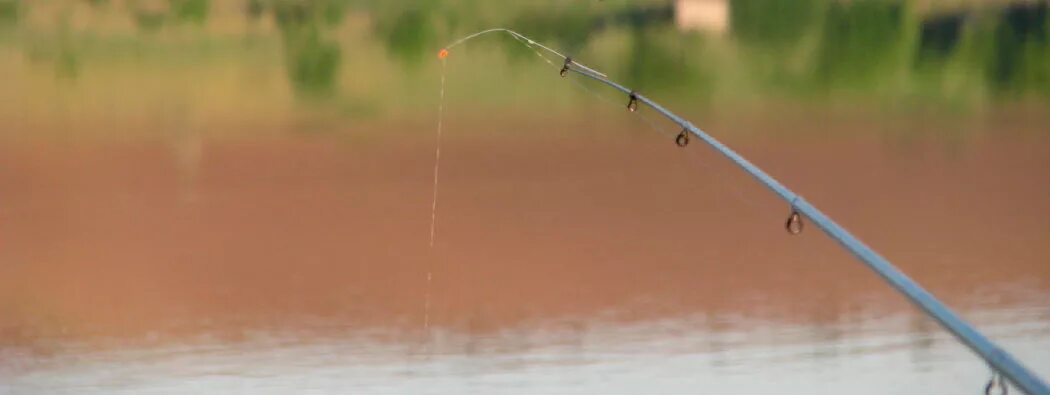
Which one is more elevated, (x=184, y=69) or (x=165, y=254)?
(x=184, y=69)

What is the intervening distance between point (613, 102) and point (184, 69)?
19.8ft

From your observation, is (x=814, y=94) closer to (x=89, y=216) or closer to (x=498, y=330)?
(x=89, y=216)

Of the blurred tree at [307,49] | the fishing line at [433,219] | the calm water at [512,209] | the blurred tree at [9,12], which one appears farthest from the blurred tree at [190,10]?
the fishing line at [433,219]

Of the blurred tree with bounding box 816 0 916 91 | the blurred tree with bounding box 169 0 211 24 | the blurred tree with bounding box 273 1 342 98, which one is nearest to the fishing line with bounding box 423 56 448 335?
the blurred tree with bounding box 273 1 342 98

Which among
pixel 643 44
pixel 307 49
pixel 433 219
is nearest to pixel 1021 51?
pixel 643 44

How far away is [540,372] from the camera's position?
22.0 ft

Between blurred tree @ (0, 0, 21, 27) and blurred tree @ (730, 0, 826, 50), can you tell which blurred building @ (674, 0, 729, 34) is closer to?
blurred tree @ (730, 0, 826, 50)

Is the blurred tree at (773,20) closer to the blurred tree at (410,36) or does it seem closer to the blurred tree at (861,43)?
the blurred tree at (861,43)

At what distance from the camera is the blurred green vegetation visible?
730 inches

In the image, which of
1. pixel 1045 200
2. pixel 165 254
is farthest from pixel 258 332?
pixel 1045 200

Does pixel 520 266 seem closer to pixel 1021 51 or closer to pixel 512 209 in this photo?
pixel 512 209

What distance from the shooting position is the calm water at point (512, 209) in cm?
703

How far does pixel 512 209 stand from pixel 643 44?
11.0 meters

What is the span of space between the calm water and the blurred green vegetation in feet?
0.27
